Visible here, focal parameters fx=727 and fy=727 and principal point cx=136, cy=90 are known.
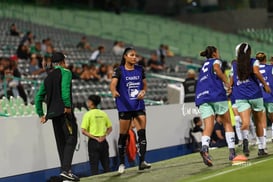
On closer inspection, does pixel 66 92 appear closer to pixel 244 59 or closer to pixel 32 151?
pixel 32 151

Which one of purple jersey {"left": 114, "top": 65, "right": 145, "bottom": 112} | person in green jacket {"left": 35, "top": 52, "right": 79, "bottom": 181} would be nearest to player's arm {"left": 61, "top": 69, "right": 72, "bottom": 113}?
person in green jacket {"left": 35, "top": 52, "right": 79, "bottom": 181}

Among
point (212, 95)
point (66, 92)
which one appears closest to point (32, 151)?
point (66, 92)

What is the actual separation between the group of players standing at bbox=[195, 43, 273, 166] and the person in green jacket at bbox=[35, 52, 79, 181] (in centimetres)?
201

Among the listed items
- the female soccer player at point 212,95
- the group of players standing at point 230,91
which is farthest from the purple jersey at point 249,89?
the female soccer player at point 212,95

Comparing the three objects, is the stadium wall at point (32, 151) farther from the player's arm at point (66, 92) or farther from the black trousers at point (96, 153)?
the player's arm at point (66, 92)

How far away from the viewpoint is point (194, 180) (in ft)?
28.7

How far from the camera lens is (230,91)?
12.0m

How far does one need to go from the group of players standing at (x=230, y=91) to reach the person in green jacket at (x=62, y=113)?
2007 millimetres

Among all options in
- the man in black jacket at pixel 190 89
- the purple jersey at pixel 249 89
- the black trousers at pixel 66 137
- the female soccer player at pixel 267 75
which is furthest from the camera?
the man in black jacket at pixel 190 89

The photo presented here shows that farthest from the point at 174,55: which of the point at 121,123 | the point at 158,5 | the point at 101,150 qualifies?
the point at 121,123

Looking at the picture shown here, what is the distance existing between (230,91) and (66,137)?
3.01 meters

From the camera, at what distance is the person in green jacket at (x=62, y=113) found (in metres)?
10.5

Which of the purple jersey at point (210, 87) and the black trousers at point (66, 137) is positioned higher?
the purple jersey at point (210, 87)

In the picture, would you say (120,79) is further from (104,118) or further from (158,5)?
(158,5)
